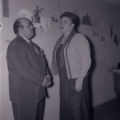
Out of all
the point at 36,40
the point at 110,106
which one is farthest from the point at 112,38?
the point at 36,40

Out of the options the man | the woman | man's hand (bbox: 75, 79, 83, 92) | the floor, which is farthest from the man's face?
the floor

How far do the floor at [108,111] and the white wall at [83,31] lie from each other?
0.10 meters

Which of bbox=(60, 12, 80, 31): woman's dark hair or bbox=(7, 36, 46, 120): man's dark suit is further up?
bbox=(60, 12, 80, 31): woman's dark hair

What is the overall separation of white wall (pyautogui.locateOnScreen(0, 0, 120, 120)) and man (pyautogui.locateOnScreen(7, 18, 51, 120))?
7cm

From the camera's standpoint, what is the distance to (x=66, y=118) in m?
2.58

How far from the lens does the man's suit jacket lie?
6.95 feet

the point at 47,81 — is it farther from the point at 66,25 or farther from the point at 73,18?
the point at 73,18

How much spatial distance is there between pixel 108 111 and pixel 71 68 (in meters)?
1.28

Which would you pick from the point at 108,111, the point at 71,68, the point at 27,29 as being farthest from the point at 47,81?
the point at 108,111

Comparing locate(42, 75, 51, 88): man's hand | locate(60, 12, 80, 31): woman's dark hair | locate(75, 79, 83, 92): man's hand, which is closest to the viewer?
locate(42, 75, 51, 88): man's hand

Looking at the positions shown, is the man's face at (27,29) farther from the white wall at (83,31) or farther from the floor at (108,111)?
the floor at (108,111)

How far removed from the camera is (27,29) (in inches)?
88.5

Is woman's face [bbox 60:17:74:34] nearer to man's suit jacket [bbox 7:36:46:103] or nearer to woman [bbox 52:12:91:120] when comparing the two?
woman [bbox 52:12:91:120]

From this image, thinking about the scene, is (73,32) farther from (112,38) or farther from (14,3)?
(112,38)
